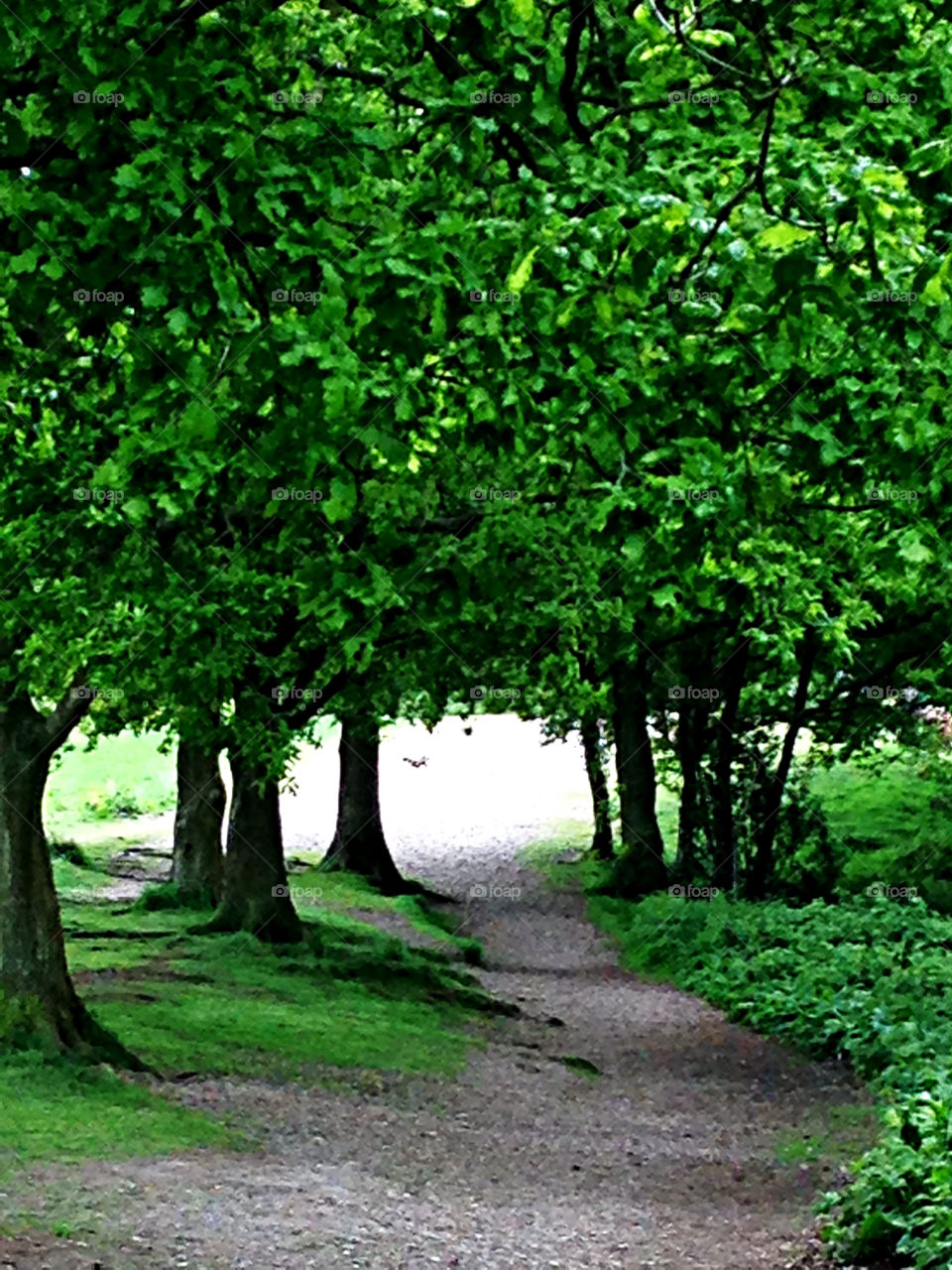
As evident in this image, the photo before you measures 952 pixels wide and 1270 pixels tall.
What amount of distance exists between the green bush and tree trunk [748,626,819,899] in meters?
1.69

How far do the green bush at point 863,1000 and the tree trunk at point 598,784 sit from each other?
3977mm

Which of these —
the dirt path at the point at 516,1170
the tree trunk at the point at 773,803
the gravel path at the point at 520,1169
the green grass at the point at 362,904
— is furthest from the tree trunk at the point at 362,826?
the dirt path at the point at 516,1170

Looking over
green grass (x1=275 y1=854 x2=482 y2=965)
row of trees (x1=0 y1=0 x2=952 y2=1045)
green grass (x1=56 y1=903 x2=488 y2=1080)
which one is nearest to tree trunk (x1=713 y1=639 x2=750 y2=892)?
green grass (x1=275 y1=854 x2=482 y2=965)

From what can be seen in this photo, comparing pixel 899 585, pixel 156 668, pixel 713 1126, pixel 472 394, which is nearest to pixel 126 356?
pixel 472 394

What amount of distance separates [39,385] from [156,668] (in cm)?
401

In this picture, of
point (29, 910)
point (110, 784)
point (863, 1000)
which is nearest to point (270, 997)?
point (29, 910)

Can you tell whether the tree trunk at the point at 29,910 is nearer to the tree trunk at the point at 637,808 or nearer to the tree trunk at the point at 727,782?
the tree trunk at the point at 727,782

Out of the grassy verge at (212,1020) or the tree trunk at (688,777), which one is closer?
the grassy verge at (212,1020)

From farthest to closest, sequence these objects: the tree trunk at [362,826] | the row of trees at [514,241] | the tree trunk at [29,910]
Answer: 1. the tree trunk at [362,826]
2. the tree trunk at [29,910]
3. the row of trees at [514,241]

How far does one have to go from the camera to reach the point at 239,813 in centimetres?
2162

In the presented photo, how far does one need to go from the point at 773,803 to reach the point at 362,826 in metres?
7.97

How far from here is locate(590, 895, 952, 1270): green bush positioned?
965 cm

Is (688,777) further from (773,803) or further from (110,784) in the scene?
(110,784)

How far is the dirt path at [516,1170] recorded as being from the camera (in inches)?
378
